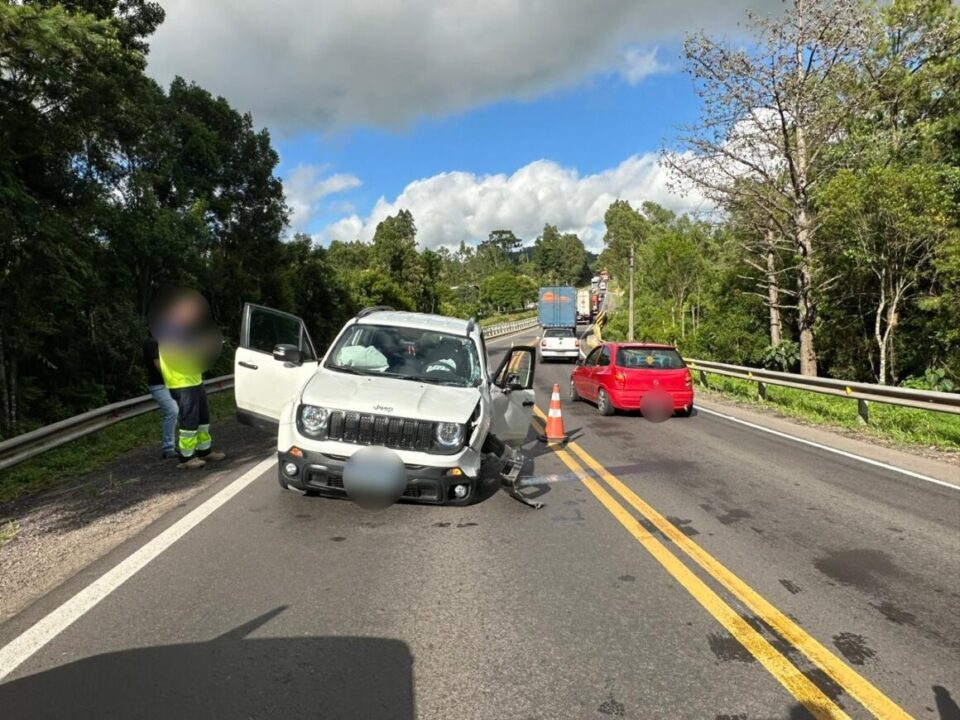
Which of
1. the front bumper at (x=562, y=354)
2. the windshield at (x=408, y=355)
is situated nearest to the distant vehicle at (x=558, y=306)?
the front bumper at (x=562, y=354)

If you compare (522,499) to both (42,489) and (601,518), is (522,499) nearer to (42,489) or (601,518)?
(601,518)

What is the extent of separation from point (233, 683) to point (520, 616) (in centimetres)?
155

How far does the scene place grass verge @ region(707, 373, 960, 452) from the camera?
34.8 ft

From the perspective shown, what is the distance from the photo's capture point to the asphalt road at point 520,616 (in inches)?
112

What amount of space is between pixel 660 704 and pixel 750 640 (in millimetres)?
876

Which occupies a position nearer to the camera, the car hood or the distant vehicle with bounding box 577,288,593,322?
the car hood

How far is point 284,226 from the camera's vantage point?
95.2 ft

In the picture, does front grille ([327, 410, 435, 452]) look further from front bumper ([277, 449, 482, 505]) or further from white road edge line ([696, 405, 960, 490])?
white road edge line ([696, 405, 960, 490])

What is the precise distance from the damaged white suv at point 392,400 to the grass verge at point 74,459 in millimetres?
2254

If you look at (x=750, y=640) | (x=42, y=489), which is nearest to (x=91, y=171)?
(x=42, y=489)

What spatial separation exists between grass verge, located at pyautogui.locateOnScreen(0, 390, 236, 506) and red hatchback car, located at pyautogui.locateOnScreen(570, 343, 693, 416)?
318 inches

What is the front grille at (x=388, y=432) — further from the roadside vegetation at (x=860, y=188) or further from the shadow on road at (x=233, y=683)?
the roadside vegetation at (x=860, y=188)

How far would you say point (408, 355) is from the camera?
636 cm

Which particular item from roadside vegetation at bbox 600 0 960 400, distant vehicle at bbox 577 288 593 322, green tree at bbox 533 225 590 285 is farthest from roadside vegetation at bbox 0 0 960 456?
green tree at bbox 533 225 590 285
